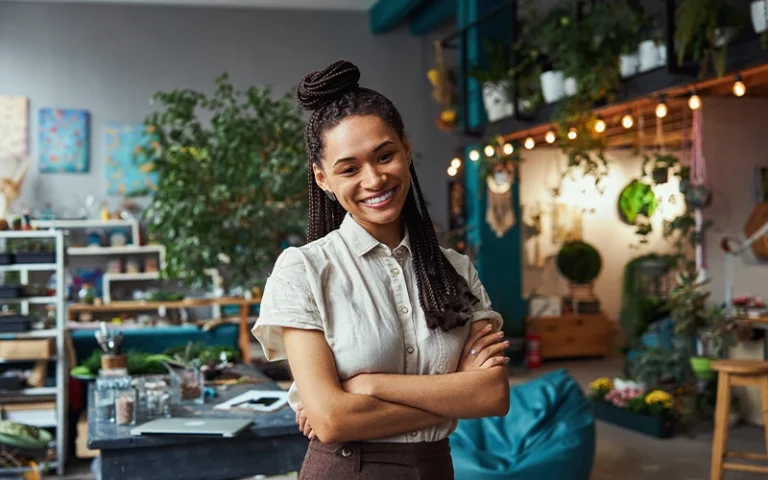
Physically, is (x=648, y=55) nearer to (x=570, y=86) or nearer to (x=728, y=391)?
(x=570, y=86)

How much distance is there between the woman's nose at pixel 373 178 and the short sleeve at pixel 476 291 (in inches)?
10.2

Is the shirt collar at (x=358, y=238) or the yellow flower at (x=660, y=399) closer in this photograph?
the shirt collar at (x=358, y=238)

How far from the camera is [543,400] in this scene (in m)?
4.93

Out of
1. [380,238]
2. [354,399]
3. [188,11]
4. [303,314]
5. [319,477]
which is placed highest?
[188,11]

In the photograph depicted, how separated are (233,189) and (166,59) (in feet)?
18.0

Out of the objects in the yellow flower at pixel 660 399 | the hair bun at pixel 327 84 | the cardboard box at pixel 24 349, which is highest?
the hair bun at pixel 327 84

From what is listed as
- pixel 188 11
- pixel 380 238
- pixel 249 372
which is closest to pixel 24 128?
pixel 188 11

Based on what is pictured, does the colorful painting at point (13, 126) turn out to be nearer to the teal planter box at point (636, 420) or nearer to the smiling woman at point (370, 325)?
the teal planter box at point (636, 420)

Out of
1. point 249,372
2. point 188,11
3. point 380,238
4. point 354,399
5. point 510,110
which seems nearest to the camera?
point 354,399

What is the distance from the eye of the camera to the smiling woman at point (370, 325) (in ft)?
5.14

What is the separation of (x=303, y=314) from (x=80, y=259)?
9822 millimetres

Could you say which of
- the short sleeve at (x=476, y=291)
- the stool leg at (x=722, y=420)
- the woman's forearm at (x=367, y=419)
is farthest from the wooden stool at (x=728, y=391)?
the woman's forearm at (x=367, y=419)

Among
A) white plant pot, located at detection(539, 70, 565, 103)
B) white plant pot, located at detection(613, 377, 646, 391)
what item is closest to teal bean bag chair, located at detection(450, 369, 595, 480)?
white plant pot, located at detection(613, 377, 646, 391)

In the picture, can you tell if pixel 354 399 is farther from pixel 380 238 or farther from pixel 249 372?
pixel 249 372
